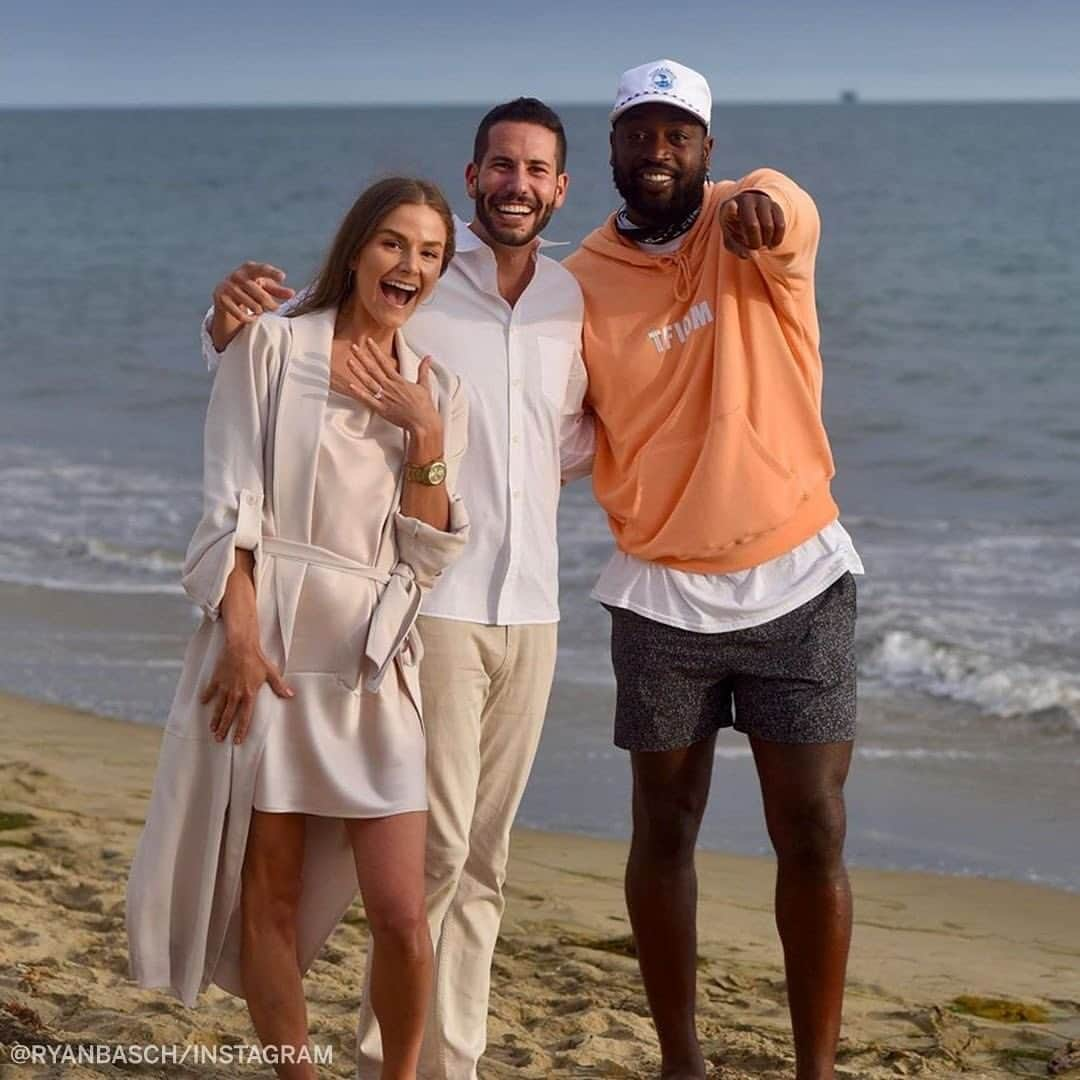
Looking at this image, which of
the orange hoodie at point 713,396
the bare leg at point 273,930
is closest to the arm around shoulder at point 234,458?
the bare leg at point 273,930

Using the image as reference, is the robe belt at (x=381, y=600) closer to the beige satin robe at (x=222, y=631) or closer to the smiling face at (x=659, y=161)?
the beige satin robe at (x=222, y=631)

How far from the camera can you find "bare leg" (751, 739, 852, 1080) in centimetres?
379

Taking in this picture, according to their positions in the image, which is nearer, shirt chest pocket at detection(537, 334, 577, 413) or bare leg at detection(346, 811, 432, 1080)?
bare leg at detection(346, 811, 432, 1080)

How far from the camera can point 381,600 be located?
3.45 metres

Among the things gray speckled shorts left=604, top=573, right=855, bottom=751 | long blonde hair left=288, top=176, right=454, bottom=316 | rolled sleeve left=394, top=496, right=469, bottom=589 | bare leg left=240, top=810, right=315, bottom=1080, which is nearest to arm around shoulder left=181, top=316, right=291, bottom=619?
long blonde hair left=288, top=176, right=454, bottom=316

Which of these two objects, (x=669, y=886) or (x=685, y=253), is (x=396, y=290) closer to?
(x=685, y=253)

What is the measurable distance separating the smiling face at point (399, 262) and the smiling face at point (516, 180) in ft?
0.98

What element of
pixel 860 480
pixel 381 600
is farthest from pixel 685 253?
pixel 860 480

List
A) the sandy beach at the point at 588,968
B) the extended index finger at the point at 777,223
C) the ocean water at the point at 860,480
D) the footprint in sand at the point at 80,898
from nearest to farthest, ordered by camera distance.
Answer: the extended index finger at the point at 777,223 < the sandy beach at the point at 588,968 < the footprint in sand at the point at 80,898 < the ocean water at the point at 860,480

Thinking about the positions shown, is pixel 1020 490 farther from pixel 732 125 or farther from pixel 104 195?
pixel 732 125

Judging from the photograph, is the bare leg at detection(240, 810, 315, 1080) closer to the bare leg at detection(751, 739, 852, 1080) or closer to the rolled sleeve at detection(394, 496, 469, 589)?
the rolled sleeve at detection(394, 496, 469, 589)

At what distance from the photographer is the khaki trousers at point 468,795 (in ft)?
12.1

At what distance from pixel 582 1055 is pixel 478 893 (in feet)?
2.33

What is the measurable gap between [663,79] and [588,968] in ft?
8.08
